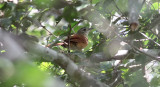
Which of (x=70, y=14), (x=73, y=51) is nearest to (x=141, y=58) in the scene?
(x=73, y=51)

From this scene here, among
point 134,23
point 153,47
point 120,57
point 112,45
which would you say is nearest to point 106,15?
point 112,45

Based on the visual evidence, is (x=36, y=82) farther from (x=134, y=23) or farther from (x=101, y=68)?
(x=101, y=68)

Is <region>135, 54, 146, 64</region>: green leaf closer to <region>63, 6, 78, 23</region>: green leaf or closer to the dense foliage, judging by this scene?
the dense foliage

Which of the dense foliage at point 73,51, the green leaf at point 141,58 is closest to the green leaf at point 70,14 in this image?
the dense foliage at point 73,51

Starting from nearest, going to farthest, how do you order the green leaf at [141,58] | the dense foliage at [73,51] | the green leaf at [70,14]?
the dense foliage at [73,51] < the green leaf at [70,14] < the green leaf at [141,58]

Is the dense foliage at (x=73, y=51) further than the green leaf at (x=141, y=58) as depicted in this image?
No

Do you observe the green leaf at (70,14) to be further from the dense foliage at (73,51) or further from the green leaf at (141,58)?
the green leaf at (141,58)

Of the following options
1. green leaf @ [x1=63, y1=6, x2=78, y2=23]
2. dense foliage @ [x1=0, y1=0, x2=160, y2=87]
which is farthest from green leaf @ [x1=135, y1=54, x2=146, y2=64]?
green leaf @ [x1=63, y1=6, x2=78, y2=23]

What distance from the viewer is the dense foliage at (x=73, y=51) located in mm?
1115

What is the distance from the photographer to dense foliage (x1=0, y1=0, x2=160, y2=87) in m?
1.12

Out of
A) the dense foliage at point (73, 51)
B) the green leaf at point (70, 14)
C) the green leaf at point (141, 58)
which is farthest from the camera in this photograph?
the green leaf at point (141, 58)

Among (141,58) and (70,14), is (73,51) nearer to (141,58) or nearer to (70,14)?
→ (141,58)

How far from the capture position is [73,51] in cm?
304

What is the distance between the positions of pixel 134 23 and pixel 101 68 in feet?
6.82
